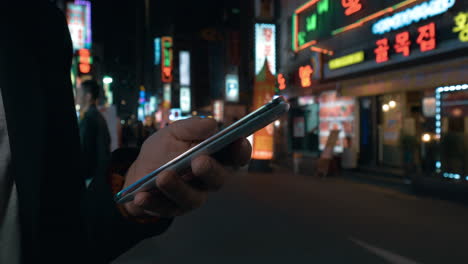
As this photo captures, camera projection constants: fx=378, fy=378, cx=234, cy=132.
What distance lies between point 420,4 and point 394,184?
→ 16.1 feet

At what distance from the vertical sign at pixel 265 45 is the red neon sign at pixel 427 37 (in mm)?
7447

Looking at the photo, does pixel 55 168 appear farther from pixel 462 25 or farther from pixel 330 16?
pixel 330 16

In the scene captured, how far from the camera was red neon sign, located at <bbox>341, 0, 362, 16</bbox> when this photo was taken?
38.6ft

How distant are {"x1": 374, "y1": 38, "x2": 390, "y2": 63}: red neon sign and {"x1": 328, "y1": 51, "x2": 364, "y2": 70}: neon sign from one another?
87 centimetres

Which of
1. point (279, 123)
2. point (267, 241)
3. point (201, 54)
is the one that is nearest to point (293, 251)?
point (267, 241)

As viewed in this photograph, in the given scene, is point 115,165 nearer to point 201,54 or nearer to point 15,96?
point 15,96

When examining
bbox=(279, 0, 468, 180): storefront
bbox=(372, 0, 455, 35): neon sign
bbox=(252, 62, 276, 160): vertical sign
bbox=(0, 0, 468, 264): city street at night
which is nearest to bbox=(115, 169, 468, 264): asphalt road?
bbox=(0, 0, 468, 264): city street at night

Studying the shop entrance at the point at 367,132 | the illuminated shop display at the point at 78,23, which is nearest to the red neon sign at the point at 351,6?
the shop entrance at the point at 367,132

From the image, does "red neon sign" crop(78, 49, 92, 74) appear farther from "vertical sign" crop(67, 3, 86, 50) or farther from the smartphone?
"vertical sign" crop(67, 3, 86, 50)

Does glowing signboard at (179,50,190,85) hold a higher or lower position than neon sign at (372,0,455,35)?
higher

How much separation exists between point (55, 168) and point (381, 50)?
38.2ft

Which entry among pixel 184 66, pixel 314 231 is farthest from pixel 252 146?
pixel 184 66

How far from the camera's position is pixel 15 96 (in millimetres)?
843

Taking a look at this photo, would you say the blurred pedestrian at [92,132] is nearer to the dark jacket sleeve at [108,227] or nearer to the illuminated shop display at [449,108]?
the dark jacket sleeve at [108,227]
